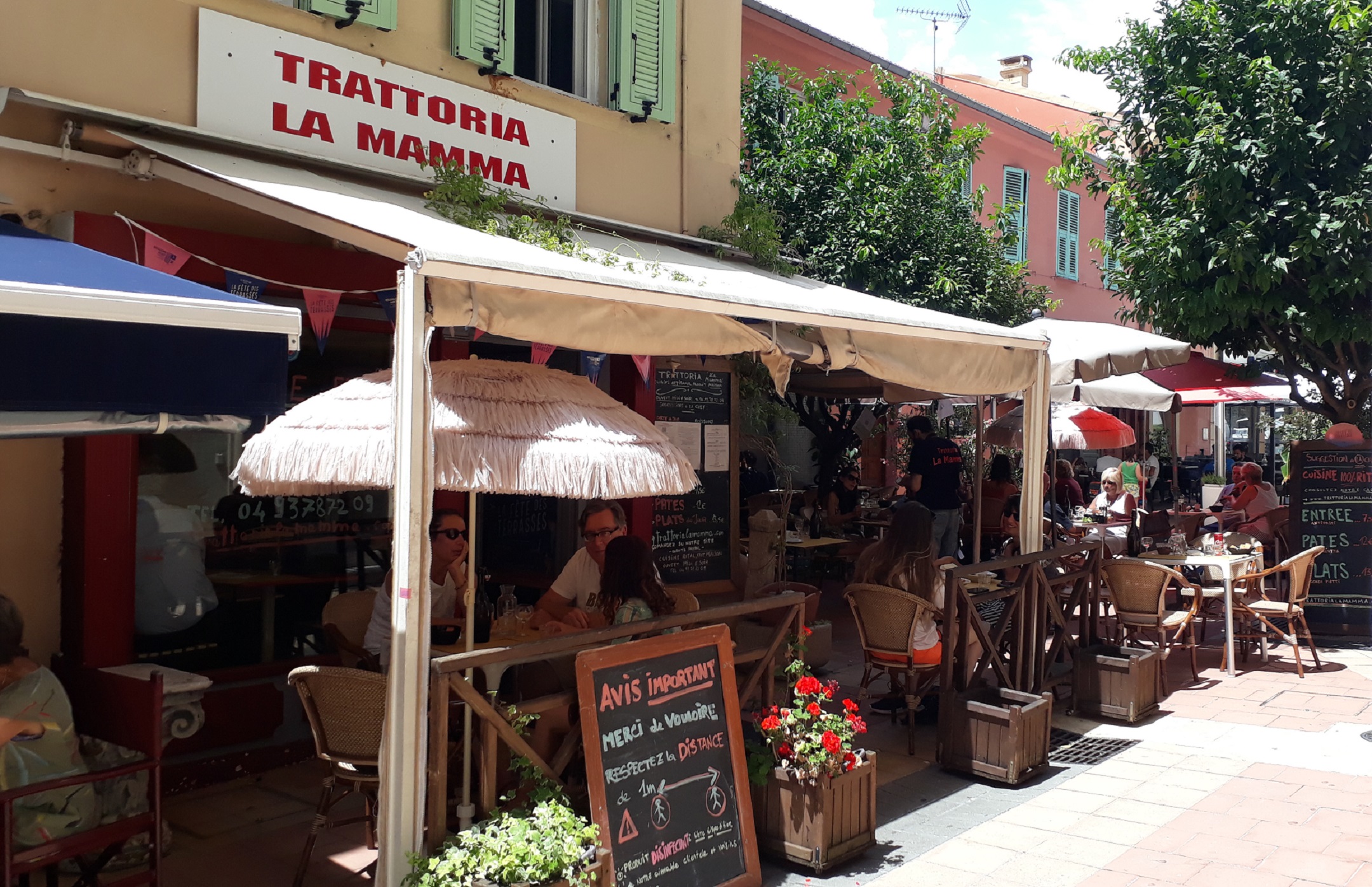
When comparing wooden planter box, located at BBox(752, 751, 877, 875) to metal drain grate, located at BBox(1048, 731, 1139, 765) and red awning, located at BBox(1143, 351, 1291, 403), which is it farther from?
red awning, located at BBox(1143, 351, 1291, 403)

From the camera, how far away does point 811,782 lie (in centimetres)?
451

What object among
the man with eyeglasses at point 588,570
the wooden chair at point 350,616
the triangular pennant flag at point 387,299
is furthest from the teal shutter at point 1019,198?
the wooden chair at point 350,616

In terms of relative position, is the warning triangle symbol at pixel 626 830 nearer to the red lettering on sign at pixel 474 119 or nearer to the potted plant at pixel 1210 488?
the red lettering on sign at pixel 474 119

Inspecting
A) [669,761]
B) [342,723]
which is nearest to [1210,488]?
A: [669,761]

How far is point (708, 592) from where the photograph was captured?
8445 mm

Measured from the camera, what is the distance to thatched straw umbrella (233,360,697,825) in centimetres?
357

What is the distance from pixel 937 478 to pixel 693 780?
705 centimetres

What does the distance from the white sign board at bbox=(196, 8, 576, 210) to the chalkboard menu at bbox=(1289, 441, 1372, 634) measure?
7.01 m

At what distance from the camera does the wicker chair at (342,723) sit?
13.4 feet

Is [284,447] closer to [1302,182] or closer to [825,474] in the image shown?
[1302,182]

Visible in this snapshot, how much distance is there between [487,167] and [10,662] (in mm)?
4004

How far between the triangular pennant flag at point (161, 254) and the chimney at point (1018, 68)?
24908 millimetres

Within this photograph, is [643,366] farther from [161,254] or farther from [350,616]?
[161,254]

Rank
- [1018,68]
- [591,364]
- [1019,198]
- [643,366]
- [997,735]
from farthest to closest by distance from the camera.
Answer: [1018,68] → [1019,198] → [643,366] → [591,364] → [997,735]
